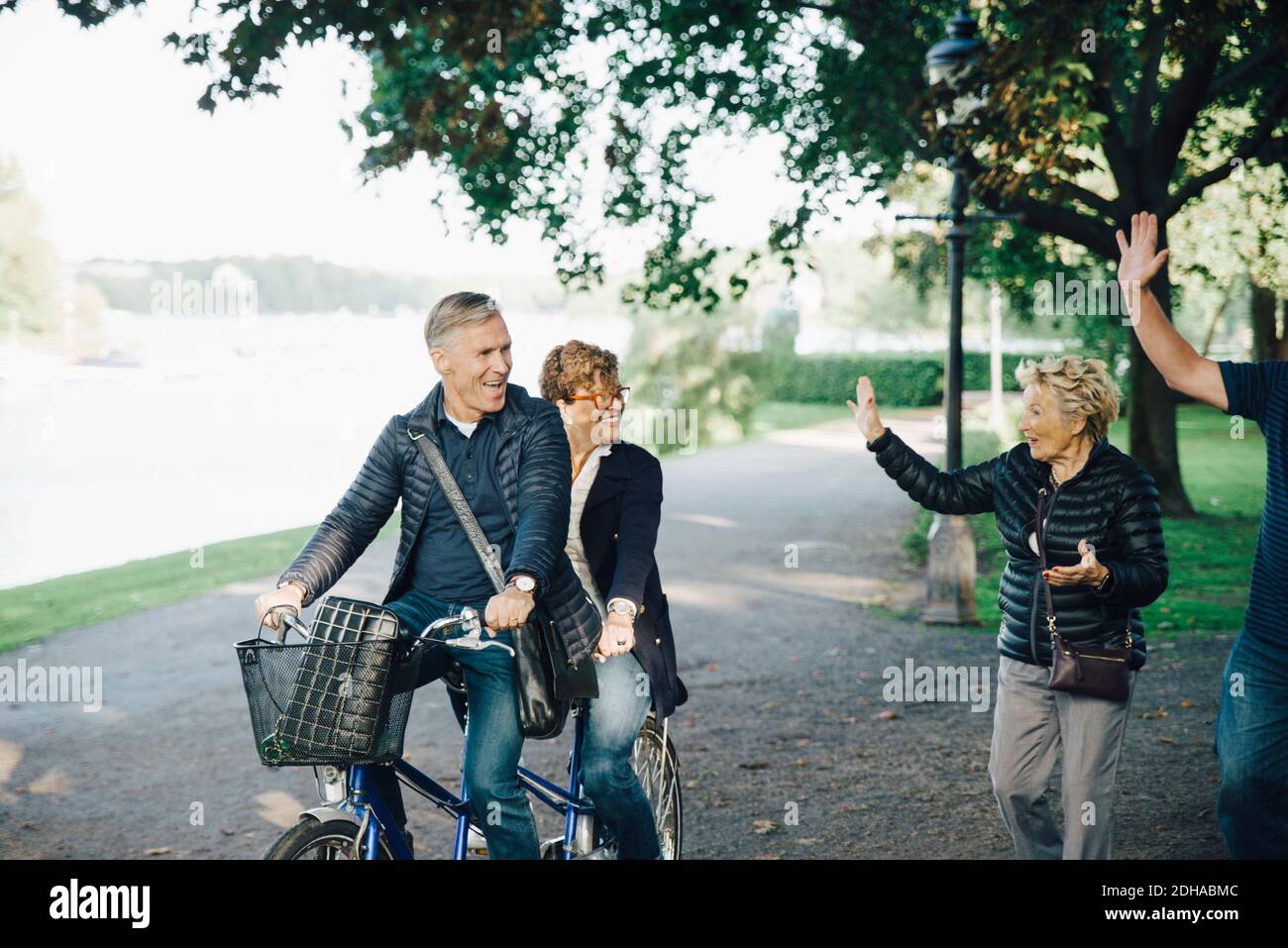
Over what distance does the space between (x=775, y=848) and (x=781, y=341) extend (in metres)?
26.7

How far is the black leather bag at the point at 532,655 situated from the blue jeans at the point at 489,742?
0.19 feet

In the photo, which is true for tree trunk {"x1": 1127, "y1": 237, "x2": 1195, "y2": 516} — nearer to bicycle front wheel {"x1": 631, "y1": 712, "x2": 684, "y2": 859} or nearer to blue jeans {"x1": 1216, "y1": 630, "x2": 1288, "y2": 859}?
bicycle front wheel {"x1": 631, "y1": 712, "x2": 684, "y2": 859}

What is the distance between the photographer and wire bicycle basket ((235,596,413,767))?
311 centimetres

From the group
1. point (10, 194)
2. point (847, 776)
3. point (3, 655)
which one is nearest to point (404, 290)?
point (10, 194)

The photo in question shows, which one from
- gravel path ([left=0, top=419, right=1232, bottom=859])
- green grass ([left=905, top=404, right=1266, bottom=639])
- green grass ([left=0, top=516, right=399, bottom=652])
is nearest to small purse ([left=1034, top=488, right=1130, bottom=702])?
gravel path ([left=0, top=419, right=1232, bottom=859])

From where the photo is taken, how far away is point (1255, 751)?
3498 millimetres

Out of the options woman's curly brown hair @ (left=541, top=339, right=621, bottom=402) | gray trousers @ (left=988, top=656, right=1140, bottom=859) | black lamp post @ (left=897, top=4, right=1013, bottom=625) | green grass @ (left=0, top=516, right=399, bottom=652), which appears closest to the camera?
gray trousers @ (left=988, top=656, right=1140, bottom=859)

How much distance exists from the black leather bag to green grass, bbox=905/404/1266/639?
264 inches

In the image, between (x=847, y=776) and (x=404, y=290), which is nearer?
(x=847, y=776)

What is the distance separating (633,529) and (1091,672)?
4.82 ft

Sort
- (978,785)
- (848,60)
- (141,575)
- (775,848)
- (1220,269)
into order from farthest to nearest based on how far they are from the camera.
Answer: (1220,269), (141,575), (848,60), (978,785), (775,848)

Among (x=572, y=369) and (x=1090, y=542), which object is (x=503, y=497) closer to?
(x=572, y=369)

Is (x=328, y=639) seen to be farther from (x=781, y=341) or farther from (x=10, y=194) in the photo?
(x=10, y=194)
